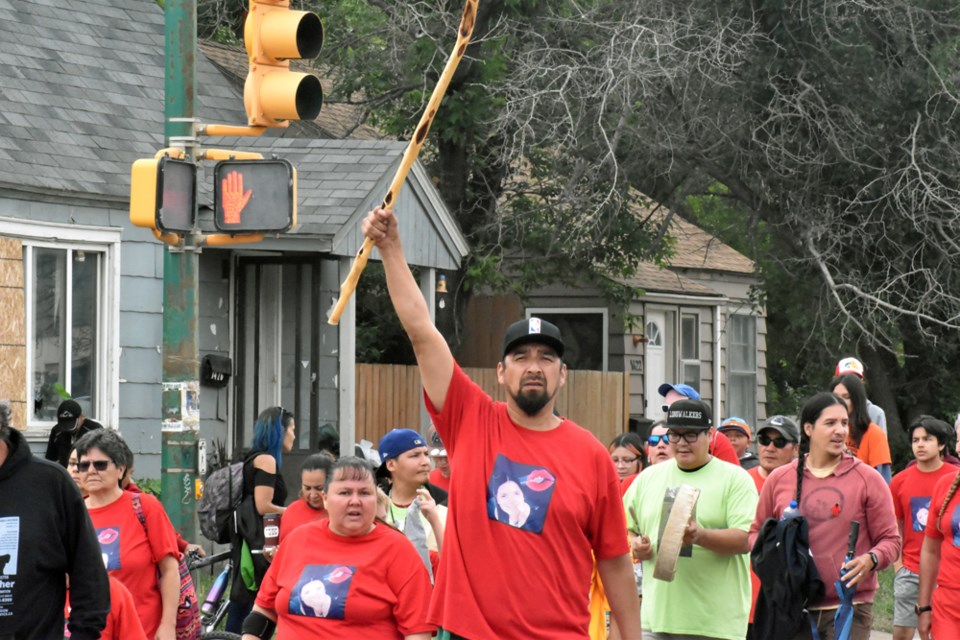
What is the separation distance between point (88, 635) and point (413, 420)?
44.1 feet

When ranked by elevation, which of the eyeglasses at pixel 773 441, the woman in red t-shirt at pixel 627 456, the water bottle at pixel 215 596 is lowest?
the water bottle at pixel 215 596

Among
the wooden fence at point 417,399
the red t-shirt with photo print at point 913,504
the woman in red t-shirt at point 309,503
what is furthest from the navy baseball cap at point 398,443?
the wooden fence at point 417,399

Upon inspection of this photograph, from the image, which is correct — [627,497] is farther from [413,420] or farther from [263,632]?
[413,420]

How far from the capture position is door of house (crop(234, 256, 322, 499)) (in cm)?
1700

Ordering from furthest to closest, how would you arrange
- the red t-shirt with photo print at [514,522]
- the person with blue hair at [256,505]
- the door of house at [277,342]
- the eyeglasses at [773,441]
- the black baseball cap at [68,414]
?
the door of house at [277,342], the black baseball cap at [68,414], the person with blue hair at [256,505], the eyeglasses at [773,441], the red t-shirt with photo print at [514,522]

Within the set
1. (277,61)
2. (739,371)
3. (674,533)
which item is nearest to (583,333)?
(739,371)

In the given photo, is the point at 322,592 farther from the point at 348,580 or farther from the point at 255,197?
the point at 255,197

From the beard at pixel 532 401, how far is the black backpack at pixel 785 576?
2.81 metres

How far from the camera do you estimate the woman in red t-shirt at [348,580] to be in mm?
6570

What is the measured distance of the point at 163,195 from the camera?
9.58 meters

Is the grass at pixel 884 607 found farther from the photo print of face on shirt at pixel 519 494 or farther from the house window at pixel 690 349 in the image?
the house window at pixel 690 349

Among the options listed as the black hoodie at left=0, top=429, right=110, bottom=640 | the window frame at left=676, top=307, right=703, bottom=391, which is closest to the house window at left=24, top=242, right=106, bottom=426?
the black hoodie at left=0, top=429, right=110, bottom=640

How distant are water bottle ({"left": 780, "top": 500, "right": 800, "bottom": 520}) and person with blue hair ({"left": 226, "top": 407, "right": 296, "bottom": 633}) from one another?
11.7 ft

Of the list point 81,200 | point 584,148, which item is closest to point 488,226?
point 584,148
